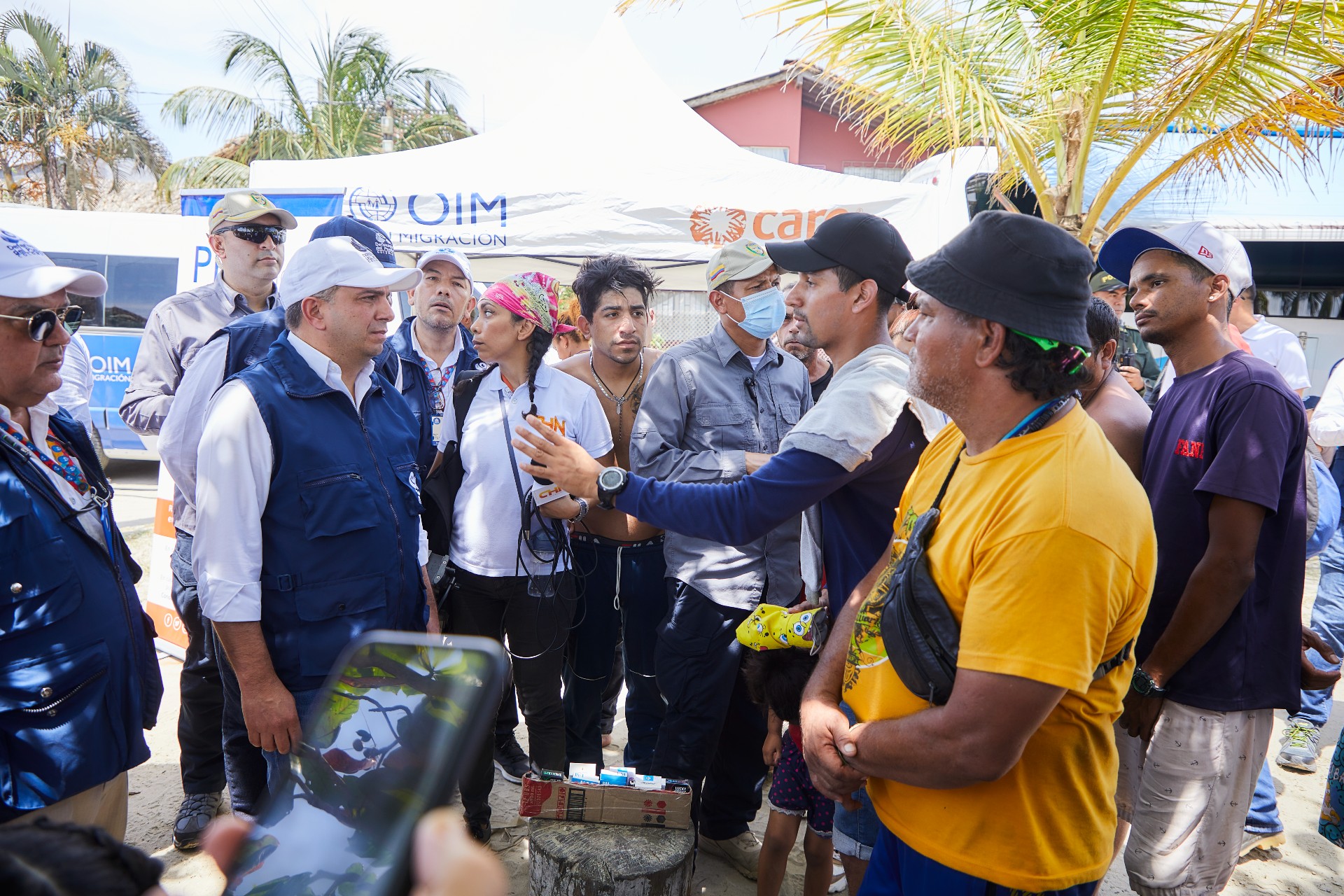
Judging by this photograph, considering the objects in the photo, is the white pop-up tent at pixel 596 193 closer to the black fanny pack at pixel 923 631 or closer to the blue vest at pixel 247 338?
the blue vest at pixel 247 338

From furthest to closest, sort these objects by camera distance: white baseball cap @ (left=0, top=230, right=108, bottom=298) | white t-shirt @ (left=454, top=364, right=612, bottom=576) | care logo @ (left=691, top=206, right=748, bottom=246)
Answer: care logo @ (left=691, top=206, right=748, bottom=246)
white t-shirt @ (left=454, top=364, right=612, bottom=576)
white baseball cap @ (left=0, top=230, right=108, bottom=298)

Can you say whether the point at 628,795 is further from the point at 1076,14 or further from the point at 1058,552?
the point at 1076,14

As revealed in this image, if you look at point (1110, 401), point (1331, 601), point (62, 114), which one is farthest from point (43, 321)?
point (62, 114)

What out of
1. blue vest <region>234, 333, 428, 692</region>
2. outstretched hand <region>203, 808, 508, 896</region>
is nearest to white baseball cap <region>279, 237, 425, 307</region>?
blue vest <region>234, 333, 428, 692</region>

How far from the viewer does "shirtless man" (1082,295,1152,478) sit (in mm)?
2693

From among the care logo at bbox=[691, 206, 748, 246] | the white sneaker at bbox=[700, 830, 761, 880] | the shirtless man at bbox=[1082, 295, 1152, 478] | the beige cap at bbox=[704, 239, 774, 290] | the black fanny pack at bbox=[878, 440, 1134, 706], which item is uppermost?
the care logo at bbox=[691, 206, 748, 246]

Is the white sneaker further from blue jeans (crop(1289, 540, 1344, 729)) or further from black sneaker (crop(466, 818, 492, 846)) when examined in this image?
blue jeans (crop(1289, 540, 1344, 729))

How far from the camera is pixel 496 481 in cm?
327

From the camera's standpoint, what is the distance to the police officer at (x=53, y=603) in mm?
1912

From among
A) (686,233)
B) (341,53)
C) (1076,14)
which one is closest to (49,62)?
(341,53)

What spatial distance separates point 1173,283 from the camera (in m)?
2.63

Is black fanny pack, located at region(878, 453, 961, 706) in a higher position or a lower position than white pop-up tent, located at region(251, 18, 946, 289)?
lower

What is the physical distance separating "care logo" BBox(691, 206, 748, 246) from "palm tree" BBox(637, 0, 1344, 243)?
119cm

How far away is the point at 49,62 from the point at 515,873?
95.3ft
